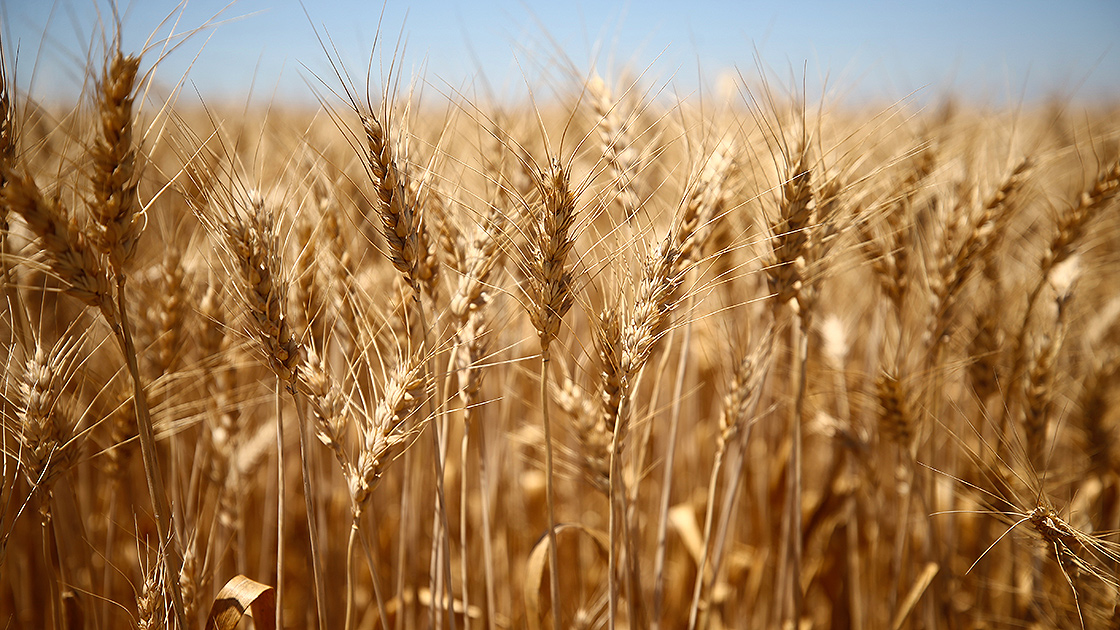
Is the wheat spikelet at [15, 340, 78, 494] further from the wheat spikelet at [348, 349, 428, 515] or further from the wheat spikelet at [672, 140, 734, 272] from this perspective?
the wheat spikelet at [672, 140, 734, 272]

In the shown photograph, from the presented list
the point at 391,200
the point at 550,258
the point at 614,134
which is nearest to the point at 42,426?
the point at 391,200

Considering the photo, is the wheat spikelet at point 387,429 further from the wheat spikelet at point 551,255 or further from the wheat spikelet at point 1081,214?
the wheat spikelet at point 1081,214

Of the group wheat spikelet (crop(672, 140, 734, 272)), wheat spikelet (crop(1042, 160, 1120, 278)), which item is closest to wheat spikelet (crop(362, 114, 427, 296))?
wheat spikelet (crop(672, 140, 734, 272))

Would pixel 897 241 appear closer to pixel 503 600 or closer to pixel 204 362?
pixel 503 600

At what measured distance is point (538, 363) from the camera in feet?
7.89

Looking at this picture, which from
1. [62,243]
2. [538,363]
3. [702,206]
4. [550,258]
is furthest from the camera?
[538,363]

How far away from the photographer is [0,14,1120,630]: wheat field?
98 centimetres

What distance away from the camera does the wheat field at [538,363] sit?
98 centimetres

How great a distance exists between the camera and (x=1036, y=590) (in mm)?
1597

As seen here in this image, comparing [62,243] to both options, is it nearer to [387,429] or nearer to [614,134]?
[387,429]

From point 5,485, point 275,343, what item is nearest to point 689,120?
point 275,343

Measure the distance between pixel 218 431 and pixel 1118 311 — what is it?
319 cm

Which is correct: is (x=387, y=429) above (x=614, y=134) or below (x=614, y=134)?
below

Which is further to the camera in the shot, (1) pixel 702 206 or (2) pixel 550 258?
(1) pixel 702 206
